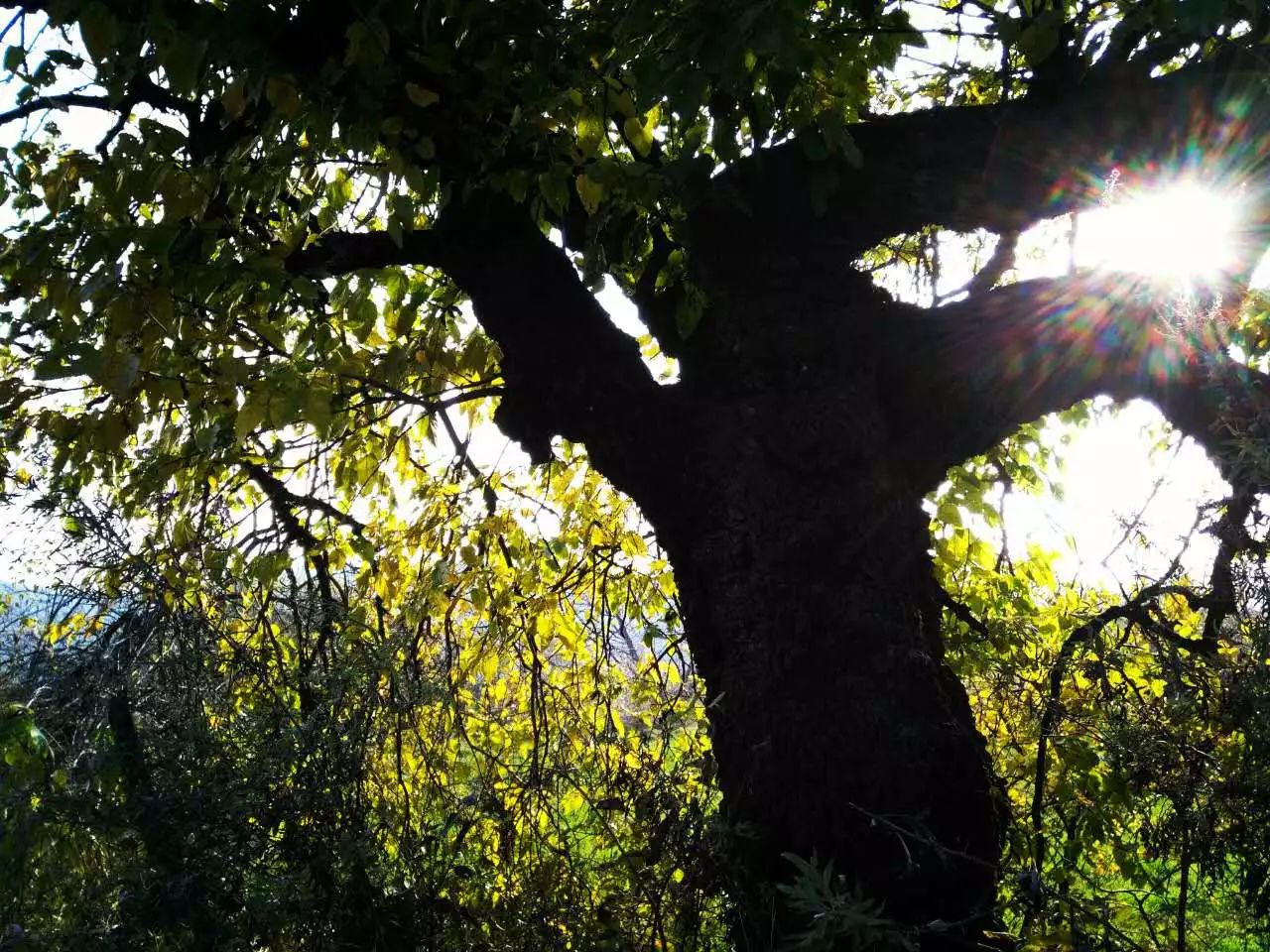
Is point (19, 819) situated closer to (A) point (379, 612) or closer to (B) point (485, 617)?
(A) point (379, 612)

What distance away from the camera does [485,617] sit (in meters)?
5.50

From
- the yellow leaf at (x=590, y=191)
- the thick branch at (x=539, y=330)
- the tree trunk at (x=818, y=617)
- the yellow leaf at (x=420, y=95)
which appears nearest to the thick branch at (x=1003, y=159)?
the tree trunk at (x=818, y=617)

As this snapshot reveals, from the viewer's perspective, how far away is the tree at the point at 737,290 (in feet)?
8.97

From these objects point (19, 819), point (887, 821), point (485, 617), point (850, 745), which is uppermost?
point (485, 617)

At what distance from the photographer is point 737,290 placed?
335 cm

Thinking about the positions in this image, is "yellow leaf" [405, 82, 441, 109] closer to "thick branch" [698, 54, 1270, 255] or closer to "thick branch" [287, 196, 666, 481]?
"thick branch" [287, 196, 666, 481]

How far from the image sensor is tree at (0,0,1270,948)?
273 cm

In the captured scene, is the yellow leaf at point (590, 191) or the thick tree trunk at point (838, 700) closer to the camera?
the thick tree trunk at point (838, 700)

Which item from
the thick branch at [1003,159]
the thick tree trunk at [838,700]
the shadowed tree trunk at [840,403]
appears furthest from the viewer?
the thick branch at [1003,159]

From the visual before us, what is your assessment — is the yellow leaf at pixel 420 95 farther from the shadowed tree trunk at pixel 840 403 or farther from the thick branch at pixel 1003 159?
the thick branch at pixel 1003 159

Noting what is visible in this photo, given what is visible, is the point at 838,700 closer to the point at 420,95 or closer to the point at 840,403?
the point at 840,403

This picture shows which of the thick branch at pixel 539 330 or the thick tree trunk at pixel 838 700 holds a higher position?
the thick branch at pixel 539 330

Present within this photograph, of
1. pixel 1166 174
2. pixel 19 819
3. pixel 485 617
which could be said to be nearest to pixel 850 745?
pixel 1166 174

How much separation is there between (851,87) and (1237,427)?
153 cm
